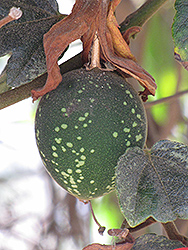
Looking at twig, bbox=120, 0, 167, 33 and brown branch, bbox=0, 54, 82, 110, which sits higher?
twig, bbox=120, 0, 167, 33

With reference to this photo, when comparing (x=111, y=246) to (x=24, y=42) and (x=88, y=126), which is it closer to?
(x=88, y=126)

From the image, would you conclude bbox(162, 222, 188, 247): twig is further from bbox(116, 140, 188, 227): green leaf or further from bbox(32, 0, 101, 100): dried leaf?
bbox(32, 0, 101, 100): dried leaf

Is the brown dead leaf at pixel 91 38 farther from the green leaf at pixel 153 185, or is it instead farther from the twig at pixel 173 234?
the twig at pixel 173 234

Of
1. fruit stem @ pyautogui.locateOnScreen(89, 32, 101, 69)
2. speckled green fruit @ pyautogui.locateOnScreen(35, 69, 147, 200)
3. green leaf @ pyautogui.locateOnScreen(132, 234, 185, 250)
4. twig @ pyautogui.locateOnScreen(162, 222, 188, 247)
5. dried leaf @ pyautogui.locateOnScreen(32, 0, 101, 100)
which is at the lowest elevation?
twig @ pyautogui.locateOnScreen(162, 222, 188, 247)

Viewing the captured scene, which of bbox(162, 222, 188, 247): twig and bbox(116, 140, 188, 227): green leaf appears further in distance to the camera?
bbox(162, 222, 188, 247): twig

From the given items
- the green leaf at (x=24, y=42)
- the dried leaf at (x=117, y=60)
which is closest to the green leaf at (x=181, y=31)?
the dried leaf at (x=117, y=60)

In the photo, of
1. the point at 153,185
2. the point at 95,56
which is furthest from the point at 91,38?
the point at 153,185

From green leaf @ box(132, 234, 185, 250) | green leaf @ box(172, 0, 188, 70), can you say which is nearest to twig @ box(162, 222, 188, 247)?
green leaf @ box(132, 234, 185, 250)

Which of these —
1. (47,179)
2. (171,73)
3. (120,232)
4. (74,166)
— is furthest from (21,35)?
(47,179)
